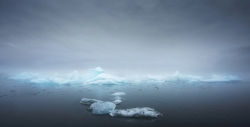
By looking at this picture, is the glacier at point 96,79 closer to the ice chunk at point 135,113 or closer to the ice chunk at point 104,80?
the ice chunk at point 104,80

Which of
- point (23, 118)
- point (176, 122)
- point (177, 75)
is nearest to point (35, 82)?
point (23, 118)

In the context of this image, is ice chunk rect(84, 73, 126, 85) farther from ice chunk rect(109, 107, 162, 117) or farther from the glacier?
ice chunk rect(109, 107, 162, 117)

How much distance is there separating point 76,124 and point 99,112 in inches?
190

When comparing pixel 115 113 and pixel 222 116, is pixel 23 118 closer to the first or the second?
pixel 115 113

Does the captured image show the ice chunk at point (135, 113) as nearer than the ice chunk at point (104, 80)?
Yes

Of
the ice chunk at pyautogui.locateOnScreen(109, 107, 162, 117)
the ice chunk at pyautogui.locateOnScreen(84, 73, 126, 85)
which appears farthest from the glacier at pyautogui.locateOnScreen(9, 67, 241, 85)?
the ice chunk at pyautogui.locateOnScreen(109, 107, 162, 117)

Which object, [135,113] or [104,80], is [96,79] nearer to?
[104,80]

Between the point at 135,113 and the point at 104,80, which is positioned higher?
the point at 104,80

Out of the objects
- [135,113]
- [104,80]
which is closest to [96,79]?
[104,80]

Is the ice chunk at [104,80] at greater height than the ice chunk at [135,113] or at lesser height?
greater

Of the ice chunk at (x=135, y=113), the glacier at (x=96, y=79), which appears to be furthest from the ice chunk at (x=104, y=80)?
the ice chunk at (x=135, y=113)

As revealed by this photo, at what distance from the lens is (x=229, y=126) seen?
54.4 feet

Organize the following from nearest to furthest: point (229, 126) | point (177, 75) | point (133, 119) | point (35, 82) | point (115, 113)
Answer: point (229, 126)
point (133, 119)
point (115, 113)
point (35, 82)
point (177, 75)

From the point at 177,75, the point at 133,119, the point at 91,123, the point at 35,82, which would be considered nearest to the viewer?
the point at 91,123
